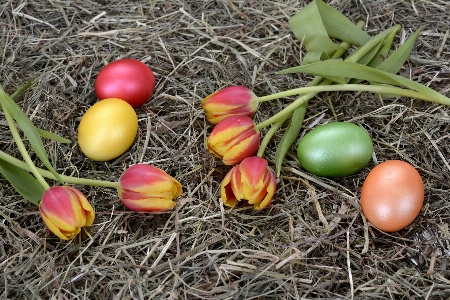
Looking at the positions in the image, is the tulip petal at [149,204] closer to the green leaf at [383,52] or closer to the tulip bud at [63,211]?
the tulip bud at [63,211]

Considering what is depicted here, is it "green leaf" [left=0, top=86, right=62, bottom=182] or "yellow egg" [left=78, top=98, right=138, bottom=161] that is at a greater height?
"green leaf" [left=0, top=86, right=62, bottom=182]

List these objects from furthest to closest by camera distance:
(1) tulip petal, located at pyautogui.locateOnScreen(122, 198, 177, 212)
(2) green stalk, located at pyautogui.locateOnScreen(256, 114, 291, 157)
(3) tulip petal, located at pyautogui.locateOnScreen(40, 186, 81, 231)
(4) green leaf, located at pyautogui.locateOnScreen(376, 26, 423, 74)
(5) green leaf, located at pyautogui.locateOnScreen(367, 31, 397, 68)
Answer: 1. (5) green leaf, located at pyautogui.locateOnScreen(367, 31, 397, 68)
2. (4) green leaf, located at pyautogui.locateOnScreen(376, 26, 423, 74)
3. (2) green stalk, located at pyautogui.locateOnScreen(256, 114, 291, 157)
4. (1) tulip petal, located at pyautogui.locateOnScreen(122, 198, 177, 212)
5. (3) tulip petal, located at pyautogui.locateOnScreen(40, 186, 81, 231)

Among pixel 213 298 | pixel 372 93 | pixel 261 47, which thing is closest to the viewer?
pixel 213 298

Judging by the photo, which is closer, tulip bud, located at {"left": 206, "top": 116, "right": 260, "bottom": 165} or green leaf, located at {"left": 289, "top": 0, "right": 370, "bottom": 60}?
tulip bud, located at {"left": 206, "top": 116, "right": 260, "bottom": 165}

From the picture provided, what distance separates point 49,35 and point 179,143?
69cm

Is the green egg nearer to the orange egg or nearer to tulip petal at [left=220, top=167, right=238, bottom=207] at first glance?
the orange egg

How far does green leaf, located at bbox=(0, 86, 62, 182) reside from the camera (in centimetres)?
136

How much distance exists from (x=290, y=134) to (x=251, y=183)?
0.22m

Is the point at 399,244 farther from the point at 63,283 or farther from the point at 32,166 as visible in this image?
the point at 32,166

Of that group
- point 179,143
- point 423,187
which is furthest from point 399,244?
point 179,143

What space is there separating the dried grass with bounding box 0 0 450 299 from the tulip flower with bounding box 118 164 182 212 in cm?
6

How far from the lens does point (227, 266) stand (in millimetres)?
1322

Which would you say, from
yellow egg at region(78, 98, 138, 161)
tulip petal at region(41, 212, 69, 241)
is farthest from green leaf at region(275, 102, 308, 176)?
tulip petal at region(41, 212, 69, 241)

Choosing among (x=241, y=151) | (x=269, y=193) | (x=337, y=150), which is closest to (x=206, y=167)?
(x=241, y=151)
